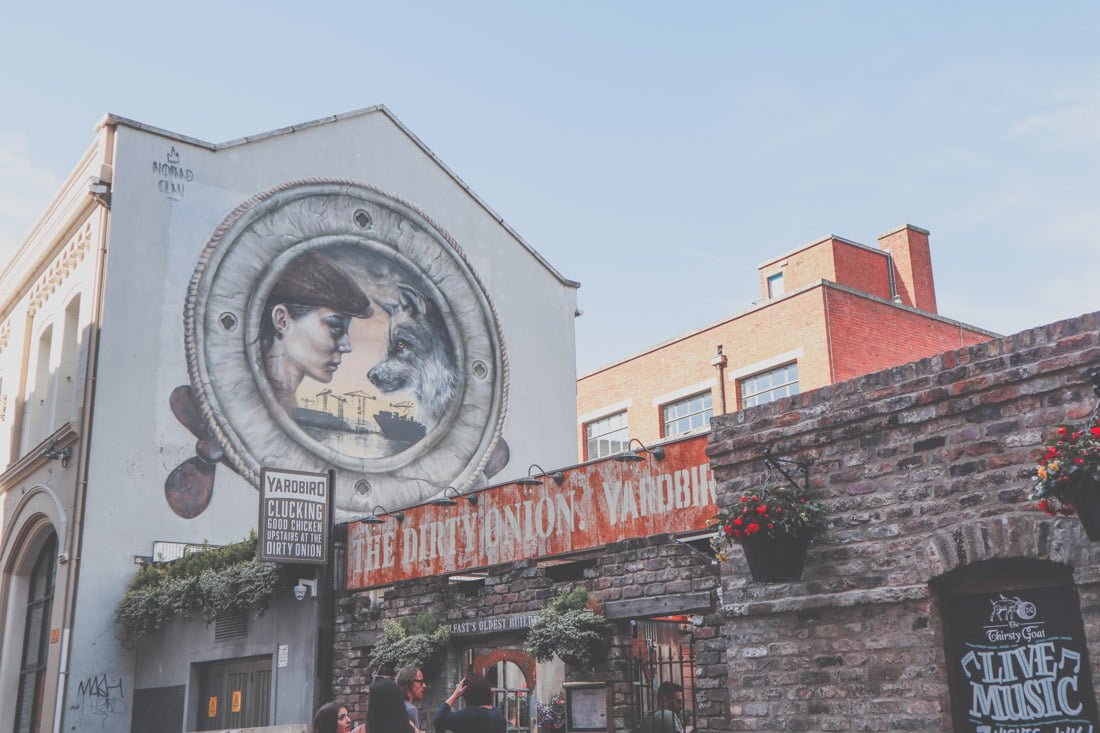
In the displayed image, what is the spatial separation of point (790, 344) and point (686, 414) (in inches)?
150

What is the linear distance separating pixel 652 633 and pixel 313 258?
12.0m

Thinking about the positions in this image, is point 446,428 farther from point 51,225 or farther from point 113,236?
point 51,225

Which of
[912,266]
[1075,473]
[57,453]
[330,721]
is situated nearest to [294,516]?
[57,453]

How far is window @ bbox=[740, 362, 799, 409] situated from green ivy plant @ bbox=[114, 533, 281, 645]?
42.8 feet

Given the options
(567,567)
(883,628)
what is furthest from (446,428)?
(883,628)

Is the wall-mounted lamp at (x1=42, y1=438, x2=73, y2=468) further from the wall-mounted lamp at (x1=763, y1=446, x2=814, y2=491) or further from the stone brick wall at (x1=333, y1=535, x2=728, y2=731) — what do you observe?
the wall-mounted lamp at (x1=763, y1=446, x2=814, y2=491)

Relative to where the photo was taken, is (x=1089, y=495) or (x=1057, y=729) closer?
(x=1089, y=495)

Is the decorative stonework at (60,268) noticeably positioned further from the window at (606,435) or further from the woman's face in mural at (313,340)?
the window at (606,435)

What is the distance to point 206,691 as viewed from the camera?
16.4 meters

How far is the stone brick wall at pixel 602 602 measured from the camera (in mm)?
9555

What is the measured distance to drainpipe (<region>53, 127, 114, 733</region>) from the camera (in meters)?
17.1

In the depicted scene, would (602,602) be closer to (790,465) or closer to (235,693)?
(790,465)

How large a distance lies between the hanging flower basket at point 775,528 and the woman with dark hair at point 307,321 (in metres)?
13.3

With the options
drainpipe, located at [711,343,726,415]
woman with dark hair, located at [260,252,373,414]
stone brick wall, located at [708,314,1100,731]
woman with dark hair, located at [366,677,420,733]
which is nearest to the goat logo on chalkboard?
stone brick wall, located at [708,314,1100,731]
